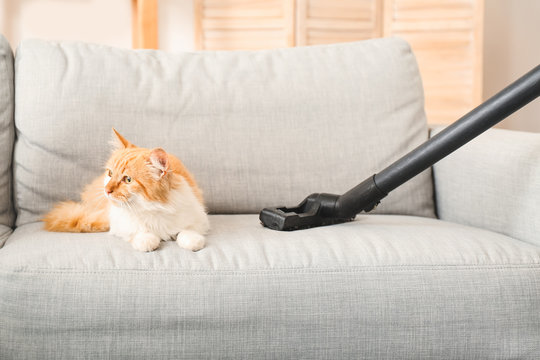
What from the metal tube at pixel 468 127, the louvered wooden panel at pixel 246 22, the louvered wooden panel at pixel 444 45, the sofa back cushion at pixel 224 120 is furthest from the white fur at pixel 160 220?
the louvered wooden panel at pixel 444 45

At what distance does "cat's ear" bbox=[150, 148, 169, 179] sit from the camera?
108 cm

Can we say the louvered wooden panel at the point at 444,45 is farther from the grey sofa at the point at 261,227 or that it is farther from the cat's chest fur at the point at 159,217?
the cat's chest fur at the point at 159,217

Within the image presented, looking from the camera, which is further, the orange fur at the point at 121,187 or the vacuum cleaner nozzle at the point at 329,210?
the vacuum cleaner nozzle at the point at 329,210

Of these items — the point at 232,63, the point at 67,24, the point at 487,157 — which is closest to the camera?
the point at 487,157

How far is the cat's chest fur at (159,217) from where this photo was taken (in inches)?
43.8

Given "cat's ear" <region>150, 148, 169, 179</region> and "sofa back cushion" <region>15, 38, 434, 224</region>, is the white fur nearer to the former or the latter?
"cat's ear" <region>150, 148, 169, 179</region>

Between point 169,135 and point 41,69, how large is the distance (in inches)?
15.0

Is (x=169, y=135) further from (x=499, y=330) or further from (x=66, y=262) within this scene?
(x=499, y=330)

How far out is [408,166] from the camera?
1.17 metres

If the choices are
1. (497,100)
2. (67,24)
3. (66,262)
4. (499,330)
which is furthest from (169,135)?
(67,24)

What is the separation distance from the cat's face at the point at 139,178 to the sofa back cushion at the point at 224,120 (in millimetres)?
319

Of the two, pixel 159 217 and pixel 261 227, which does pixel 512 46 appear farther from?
pixel 159 217

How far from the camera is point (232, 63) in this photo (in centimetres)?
158

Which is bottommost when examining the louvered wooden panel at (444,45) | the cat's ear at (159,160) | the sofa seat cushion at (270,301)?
the sofa seat cushion at (270,301)
